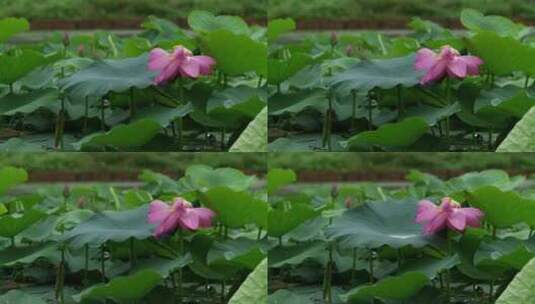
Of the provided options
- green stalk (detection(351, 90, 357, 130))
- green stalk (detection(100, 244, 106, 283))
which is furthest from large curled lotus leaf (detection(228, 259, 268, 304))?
green stalk (detection(351, 90, 357, 130))

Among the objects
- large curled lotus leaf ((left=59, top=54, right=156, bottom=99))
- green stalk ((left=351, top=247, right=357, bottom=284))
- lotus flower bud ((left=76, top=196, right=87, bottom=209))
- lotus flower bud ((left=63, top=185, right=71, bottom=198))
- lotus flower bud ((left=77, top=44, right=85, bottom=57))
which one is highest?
large curled lotus leaf ((left=59, top=54, right=156, bottom=99))

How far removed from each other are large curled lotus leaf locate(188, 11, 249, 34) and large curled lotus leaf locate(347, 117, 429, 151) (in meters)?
0.47

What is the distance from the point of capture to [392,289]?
3051mm

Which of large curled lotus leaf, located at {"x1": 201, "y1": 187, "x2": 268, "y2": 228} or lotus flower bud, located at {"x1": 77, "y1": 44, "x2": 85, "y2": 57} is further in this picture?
lotus flower bud, located at {"x1": 77, "y1": 44, "x2": 85, "y2": 57}

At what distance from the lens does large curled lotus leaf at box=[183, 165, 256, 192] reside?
3184mm

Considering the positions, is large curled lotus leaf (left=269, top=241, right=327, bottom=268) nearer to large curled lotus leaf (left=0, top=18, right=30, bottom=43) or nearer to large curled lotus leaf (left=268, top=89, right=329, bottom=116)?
large curled lotus leaf (left=268, top=89, right=329, bottom=116)

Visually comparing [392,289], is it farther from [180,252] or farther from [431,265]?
[180,252]

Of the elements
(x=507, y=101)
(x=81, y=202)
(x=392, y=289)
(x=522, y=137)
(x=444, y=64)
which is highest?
(x=444, y=64)

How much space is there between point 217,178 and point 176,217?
0.67 ft

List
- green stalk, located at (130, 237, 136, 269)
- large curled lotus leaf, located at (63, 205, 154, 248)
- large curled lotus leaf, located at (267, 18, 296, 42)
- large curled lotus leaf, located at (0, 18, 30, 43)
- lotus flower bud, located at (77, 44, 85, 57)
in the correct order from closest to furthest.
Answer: large curled lotus leaf, located at (63, 205, 154, 248)
green stalk, located at (130, 237, 136, 269)
large curled lotus leaf, located at (267, 18, 296, 42)
large curled lotus leaf, located at (0, 18, 30, 43)
lotus flower bud, located at (77, 44, 85, 57)

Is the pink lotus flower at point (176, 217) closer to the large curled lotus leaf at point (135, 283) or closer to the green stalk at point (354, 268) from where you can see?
the large curled lotus leaf at point (135, 283)

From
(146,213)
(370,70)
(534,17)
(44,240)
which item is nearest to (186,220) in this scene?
(146,213)

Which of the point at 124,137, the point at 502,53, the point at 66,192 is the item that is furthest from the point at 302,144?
the point at 66,192

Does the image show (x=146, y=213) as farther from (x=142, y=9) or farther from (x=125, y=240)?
(x=142, y=9)
